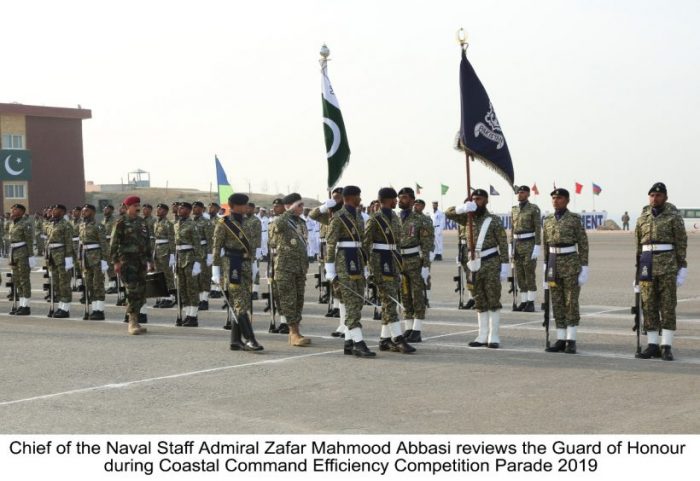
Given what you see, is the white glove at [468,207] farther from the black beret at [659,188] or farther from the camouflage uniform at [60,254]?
the camouflage uniform at [60,254]

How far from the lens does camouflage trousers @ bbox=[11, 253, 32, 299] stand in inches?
714

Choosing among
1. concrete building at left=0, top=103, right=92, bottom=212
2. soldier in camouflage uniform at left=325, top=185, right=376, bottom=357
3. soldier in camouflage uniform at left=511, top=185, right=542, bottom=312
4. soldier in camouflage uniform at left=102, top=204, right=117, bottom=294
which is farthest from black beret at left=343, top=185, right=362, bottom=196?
concrete building at left=0, top=103, right=92, bottom=212

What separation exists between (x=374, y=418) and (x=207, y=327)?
304 inches

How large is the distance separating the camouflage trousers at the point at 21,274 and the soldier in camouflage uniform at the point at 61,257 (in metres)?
0.68

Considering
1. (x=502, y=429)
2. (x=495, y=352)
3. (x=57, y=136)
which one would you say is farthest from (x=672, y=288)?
(x=57, y=136)

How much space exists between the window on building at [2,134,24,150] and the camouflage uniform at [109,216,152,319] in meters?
51.5

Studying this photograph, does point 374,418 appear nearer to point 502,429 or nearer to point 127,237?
point 502,429

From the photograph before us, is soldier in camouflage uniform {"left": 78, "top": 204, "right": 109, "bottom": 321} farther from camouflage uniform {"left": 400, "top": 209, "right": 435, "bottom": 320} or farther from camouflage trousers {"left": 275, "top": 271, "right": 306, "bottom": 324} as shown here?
camouflage uniform {"left": 400, "top": 209, "right": 435, "bottom": 320}

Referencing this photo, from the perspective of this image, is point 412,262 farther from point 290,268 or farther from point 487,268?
point 290,268

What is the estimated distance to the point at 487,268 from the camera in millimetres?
12422

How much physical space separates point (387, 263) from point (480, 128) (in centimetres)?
275

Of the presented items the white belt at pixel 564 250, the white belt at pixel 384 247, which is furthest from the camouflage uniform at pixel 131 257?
the white belt at pixel 564 250
